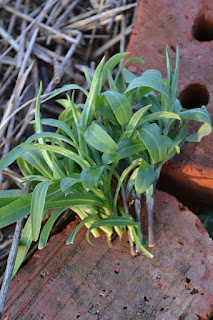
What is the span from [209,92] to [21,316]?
109cm

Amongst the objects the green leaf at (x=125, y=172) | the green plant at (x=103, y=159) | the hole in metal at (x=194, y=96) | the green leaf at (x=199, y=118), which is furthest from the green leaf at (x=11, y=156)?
the hole in metal at (x=194, y=96)

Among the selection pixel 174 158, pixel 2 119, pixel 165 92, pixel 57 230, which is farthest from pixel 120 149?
pixel 2 119

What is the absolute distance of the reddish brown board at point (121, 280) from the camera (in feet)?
4.72

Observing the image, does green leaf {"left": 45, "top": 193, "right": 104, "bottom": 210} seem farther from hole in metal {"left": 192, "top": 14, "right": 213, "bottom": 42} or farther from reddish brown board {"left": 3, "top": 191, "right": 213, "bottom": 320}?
hole in metal {"left": 192, "top": 14, "right": 213, "bottom": 42}

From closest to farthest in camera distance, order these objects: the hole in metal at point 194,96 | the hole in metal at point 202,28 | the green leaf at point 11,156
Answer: the green leaf at point 11,156
the hole in metal at point 194,96
the hole in metal at point 202,28

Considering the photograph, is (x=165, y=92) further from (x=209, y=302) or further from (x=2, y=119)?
(x=2, y=119)

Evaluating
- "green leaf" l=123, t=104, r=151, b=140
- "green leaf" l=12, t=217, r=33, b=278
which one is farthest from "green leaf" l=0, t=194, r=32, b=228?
"green leaf" l=123, t=104, r=151, b=140

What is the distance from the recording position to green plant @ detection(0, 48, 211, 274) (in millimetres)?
1346

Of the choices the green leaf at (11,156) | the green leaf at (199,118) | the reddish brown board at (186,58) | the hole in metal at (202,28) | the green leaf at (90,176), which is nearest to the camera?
the green leaf at (90,176)

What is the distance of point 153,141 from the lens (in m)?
1.36

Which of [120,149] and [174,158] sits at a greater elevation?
[120,149]

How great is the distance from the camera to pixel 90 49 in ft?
7.64

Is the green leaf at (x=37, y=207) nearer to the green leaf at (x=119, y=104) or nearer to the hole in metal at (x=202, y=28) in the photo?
the green leaf at (x=119, y=104)

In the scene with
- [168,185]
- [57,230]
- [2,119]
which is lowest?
[57,230]
